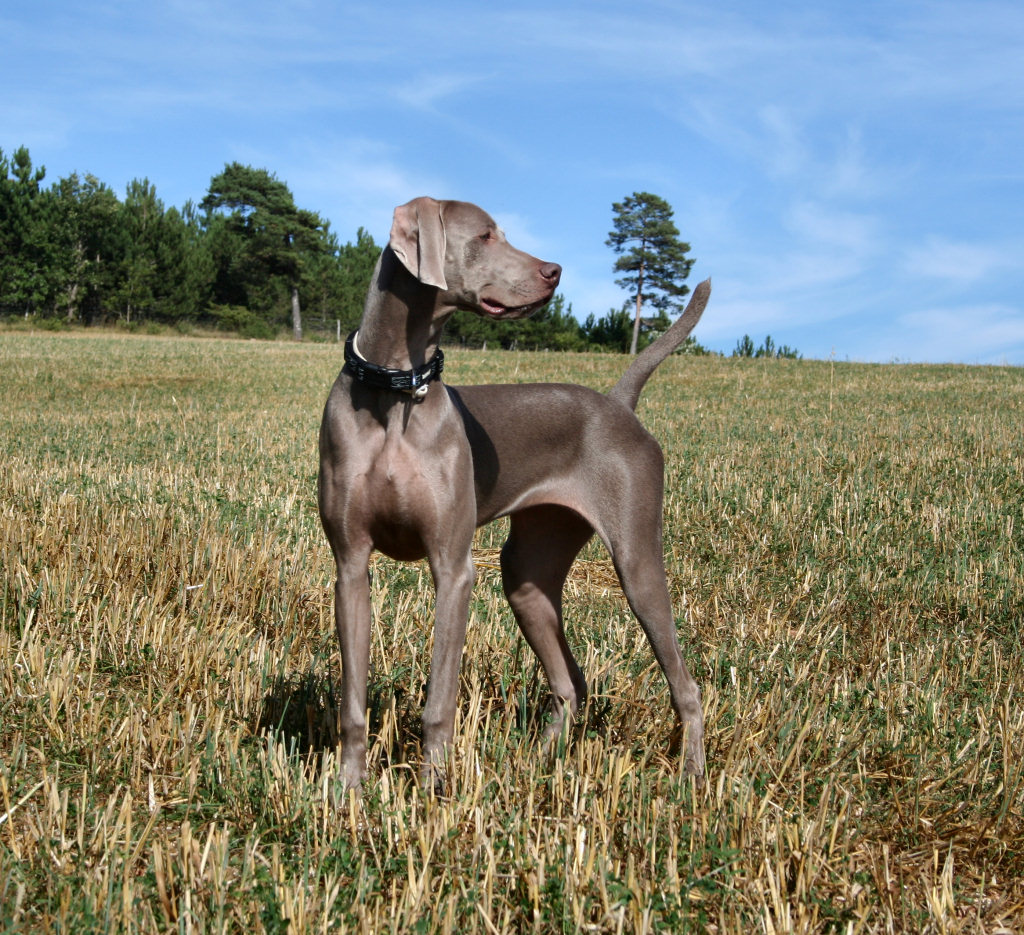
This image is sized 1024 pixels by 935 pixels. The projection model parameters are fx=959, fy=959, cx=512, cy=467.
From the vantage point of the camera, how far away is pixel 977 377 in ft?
80.0

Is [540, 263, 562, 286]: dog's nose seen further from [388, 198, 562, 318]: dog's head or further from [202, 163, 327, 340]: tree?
[202, 163, 327, 340]: tree

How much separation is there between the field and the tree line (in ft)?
167

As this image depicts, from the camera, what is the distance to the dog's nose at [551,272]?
324 cm

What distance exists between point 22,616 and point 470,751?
2.46m

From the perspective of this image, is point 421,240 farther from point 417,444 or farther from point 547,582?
point 547,582

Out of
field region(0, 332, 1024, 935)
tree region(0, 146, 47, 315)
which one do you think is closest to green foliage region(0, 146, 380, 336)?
tree region(0, 146, 47, 315)

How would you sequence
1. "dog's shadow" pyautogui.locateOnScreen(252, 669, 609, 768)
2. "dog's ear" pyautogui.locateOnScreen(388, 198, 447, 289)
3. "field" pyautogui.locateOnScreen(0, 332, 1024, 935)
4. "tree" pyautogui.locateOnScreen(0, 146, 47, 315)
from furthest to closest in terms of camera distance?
1. "tree" pyautogui.locateOnScreen(0, 146, 47, 315)
2. "dog's shadow" pyautogui.locateOnScreen(252, 669, 609, 768)
3. "dog's ear" pyautogui.locateOnScreen(388, 198, 447, 289)
4. "field" pyautogui.locateOnScreen(0, 332, 1024, 935)

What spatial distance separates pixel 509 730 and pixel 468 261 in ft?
5.43

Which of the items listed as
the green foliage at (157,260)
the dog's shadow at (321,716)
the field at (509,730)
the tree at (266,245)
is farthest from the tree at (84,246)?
the dog's shadow at (321,716)

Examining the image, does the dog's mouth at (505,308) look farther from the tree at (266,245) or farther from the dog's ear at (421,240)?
the tree at (266,245)

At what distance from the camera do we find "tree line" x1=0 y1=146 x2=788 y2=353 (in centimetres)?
5431

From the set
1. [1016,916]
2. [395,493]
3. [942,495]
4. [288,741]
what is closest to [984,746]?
[1016,916]

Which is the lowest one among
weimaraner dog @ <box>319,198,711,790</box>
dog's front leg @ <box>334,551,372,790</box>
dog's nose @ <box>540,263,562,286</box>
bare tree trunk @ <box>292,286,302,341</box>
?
dog's front leg @ <box>334,551,372,790</box>

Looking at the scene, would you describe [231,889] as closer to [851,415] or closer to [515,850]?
[515,850]
